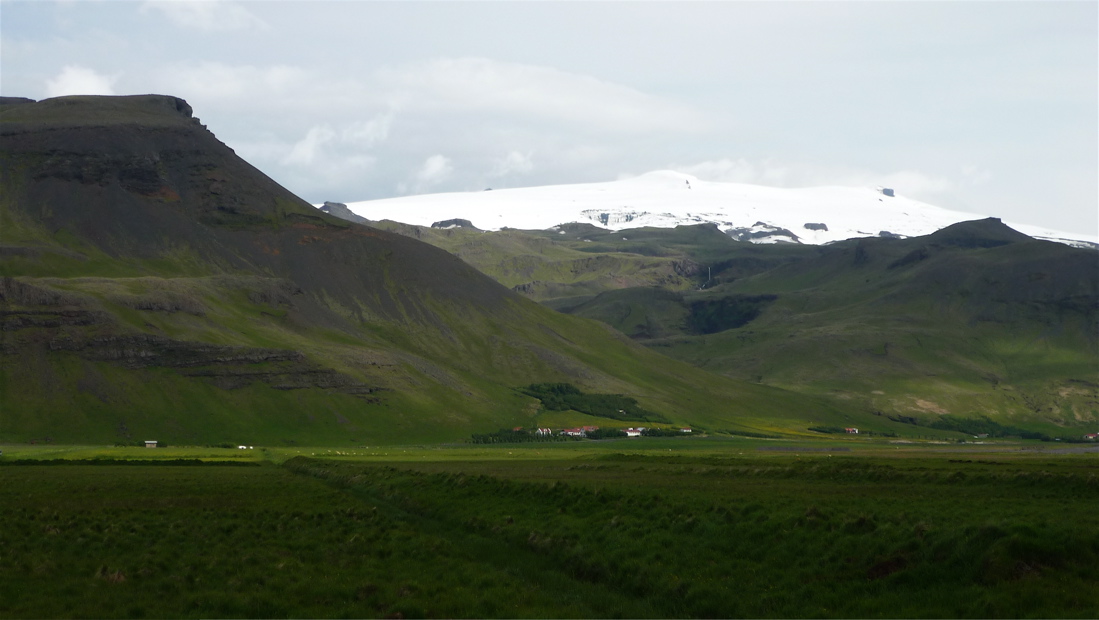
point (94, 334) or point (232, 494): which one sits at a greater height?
point (94, 334)

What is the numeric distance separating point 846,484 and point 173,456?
287 ft

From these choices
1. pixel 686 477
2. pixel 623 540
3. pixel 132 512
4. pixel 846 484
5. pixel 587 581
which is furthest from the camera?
pixel 686 477

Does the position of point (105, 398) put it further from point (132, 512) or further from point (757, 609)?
point (757, 609)

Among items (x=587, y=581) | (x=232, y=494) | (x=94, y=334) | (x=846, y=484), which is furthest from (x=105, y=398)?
(x=587, y=581)

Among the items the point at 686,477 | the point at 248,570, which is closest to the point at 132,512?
the point at 248,570

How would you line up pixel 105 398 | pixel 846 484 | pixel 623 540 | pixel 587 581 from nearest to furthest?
pixel 587 581, pixel 623 540, pixel 846 484, pixel 105 398

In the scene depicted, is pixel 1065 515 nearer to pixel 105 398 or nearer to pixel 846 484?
pixel 846 484

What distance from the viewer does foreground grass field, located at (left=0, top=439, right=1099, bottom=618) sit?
2970 centimetres

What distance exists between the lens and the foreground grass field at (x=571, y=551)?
2970 centimetres

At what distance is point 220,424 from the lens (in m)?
185

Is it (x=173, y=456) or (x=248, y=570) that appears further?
(x=173, y=456)

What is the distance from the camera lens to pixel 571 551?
39.5 m

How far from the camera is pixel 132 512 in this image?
50969 millimetres

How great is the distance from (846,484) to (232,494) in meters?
38.0
